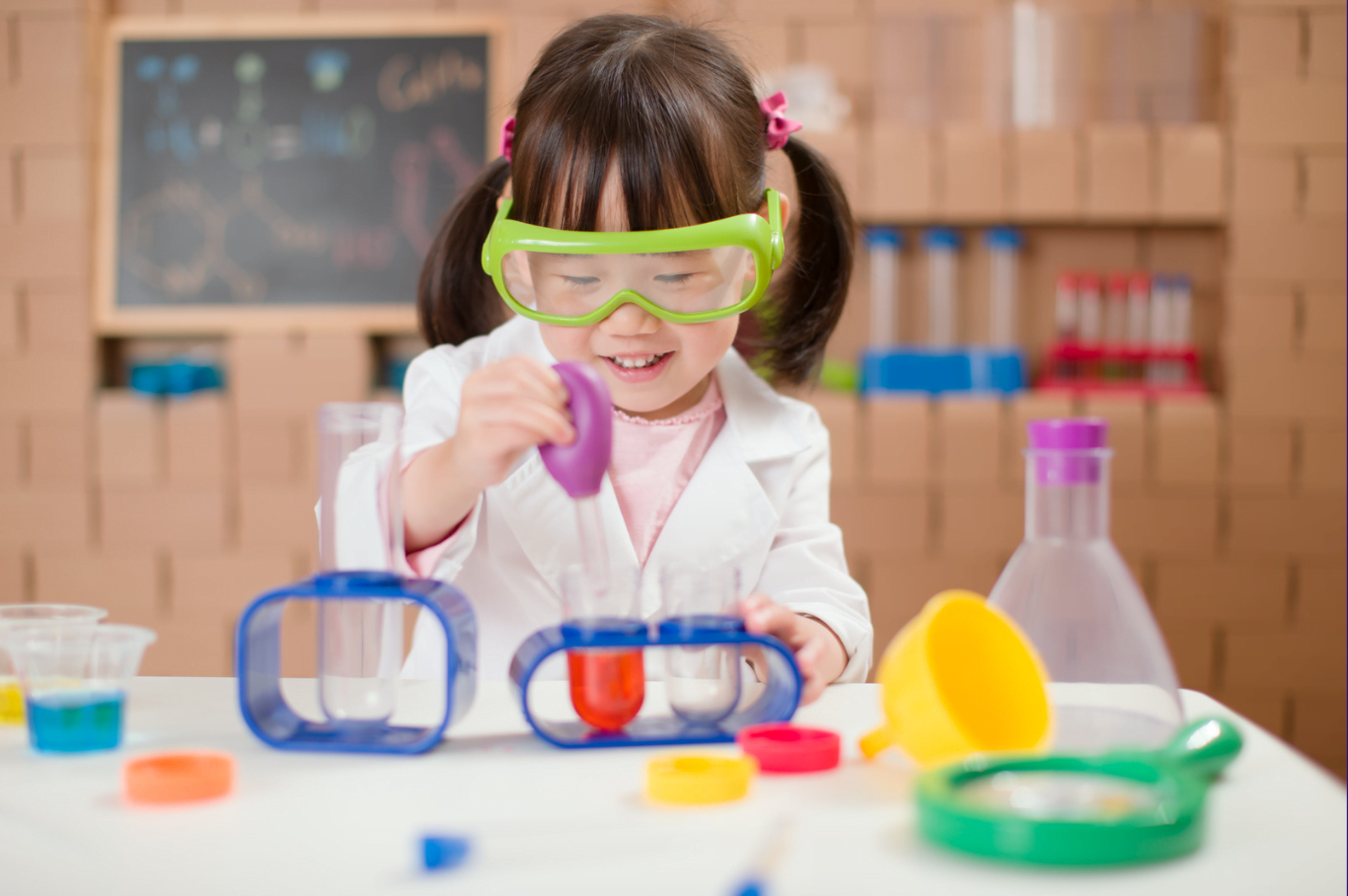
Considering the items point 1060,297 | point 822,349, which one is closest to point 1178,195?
point 1060,297

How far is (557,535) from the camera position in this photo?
1.05m

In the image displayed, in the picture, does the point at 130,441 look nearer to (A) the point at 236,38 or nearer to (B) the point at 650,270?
(A) the point at 236,38

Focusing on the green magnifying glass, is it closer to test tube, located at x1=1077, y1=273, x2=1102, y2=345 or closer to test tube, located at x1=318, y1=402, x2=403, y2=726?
test tube, located at x1=318, y1=402, x2=403, y2=726

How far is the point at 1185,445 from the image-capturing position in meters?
2.12

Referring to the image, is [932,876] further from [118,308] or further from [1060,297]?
[118,308]

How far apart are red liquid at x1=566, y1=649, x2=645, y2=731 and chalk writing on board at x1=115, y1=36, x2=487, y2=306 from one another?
1.84m

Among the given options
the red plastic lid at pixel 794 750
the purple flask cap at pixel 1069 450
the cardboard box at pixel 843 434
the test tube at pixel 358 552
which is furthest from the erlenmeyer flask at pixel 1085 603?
the cardboard box at pixel 843 434

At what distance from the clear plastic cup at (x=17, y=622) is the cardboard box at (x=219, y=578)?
155 centimetres

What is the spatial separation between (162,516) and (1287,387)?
7.06 feet

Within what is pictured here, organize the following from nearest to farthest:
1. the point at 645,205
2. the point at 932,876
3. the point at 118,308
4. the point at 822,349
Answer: the point at 932,876 → the point at 645,205 → the point at 822,349 → the point at 118,308

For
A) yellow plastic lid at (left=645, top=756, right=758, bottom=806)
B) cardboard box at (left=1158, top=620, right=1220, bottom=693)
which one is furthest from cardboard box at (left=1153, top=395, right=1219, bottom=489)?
yellow plastic lid at (left=645, top=756, right=758, bottom=806)

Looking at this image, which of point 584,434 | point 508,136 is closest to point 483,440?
point 584,434

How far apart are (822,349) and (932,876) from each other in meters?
0.85

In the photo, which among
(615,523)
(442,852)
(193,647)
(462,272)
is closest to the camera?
(442,852)
